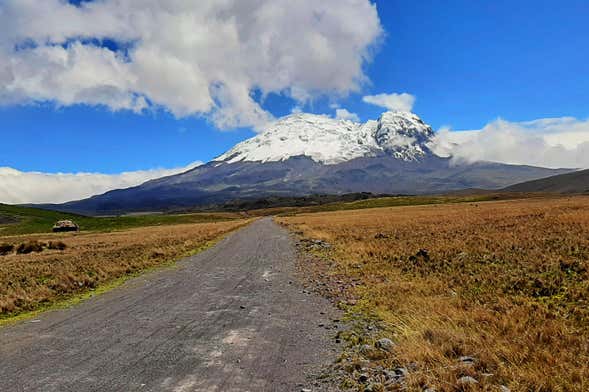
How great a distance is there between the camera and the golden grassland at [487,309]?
7465 millimetres

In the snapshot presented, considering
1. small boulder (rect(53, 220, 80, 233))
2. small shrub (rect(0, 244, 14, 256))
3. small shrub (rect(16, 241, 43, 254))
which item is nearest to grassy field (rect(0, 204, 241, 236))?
small boulder (rect(53, 220, 80, 233))

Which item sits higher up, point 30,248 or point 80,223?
point 80,223

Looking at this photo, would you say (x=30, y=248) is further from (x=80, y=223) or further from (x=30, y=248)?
(x=80, y=223)

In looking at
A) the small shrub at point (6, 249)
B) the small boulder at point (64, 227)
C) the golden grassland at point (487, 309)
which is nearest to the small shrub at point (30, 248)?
the small shrub at point (6, 249)

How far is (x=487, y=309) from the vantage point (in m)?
11.7

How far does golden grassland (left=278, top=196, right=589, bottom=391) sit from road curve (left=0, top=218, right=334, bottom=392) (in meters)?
2.16

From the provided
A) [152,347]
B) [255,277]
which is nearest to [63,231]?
[255,277]

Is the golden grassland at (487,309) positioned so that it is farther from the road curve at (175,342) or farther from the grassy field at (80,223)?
the grassy field at (80,223)

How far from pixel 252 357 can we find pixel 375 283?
9.09m

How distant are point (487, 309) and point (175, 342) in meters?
8.42

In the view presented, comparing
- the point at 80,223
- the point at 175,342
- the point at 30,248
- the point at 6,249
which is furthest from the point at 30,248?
the point at 80,223

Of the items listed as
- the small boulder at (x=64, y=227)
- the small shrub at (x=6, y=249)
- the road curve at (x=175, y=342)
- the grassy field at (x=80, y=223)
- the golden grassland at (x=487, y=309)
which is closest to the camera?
the golden grassland at (x=487, y=309)

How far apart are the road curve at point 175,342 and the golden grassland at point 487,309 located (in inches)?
85.1

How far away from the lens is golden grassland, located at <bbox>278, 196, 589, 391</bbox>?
746 centimetres
